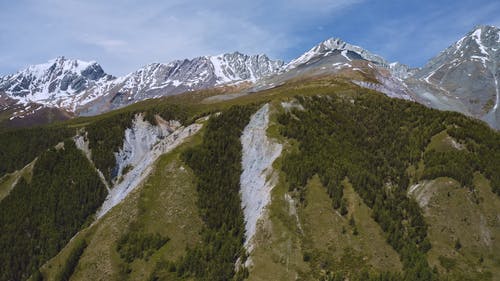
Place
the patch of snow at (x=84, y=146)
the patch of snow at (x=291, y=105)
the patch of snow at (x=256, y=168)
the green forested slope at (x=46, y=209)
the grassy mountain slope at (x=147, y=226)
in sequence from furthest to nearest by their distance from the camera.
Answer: the patch of snow at (x=84, y=146) → the green forested slope at (x=46, y=209) → the patch of snow at (x=291, y=105) → the patch of snow at (x=256, y=168) → the grassy mountain slope at (x=147, y=226)

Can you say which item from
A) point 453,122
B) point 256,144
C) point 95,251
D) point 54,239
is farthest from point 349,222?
point 54,239

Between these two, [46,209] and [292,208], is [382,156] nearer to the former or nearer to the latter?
[292,208]

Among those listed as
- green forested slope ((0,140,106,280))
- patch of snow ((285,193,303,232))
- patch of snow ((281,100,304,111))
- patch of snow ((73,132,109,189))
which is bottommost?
green forested slope ((0,140,106,280))

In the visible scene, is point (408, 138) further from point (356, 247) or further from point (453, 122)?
point (356, 247)

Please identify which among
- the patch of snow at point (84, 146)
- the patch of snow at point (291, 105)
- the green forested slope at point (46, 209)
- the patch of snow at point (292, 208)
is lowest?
the green forested slope at point (46, 209)

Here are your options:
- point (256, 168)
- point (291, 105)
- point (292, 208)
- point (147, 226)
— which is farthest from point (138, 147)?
point (292, 208)

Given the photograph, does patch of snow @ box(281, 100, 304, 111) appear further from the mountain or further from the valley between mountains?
the mountain

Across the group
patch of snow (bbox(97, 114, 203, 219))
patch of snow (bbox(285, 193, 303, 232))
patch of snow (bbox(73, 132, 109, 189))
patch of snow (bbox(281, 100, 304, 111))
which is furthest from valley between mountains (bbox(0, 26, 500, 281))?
patch of snow (bbox(73, 132, 109, 189))

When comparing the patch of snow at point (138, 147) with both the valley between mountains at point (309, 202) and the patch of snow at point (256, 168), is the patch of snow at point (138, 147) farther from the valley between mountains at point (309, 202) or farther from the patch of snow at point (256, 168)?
the patch of snow at point (256, 168)

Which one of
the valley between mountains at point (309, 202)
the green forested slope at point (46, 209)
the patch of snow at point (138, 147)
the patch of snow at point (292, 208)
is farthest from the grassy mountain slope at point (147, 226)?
the green forested slope at point (46, 209)
